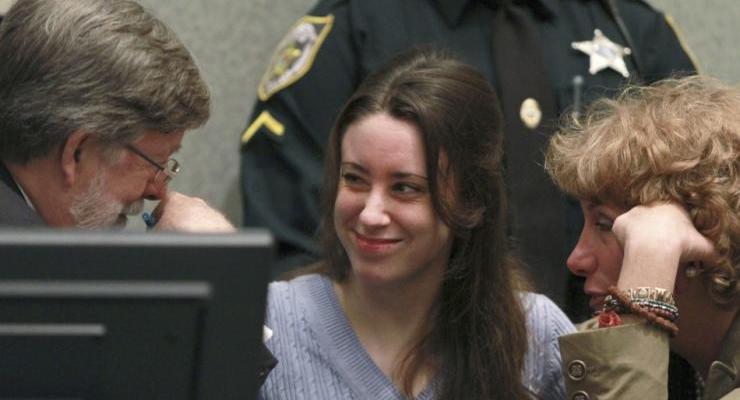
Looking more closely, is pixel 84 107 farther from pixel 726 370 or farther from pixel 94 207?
pixel 726 370

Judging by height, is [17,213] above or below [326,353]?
above

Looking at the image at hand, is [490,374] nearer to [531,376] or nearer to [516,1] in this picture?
[531,376]

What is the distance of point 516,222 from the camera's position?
2402 mm

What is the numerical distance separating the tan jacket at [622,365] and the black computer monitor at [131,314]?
846mm

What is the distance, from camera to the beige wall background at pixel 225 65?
113 inches

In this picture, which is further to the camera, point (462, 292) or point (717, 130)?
point (462, 292)

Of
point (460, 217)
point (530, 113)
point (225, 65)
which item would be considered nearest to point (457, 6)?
point (530, 113)

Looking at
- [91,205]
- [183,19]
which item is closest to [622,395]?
[91,205]

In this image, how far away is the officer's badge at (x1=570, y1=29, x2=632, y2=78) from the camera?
2.60m

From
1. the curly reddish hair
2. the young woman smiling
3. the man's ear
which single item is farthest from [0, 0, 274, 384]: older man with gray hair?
the curly reddish hair

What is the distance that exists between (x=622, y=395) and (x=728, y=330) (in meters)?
0.20

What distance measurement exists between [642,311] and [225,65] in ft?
4.85

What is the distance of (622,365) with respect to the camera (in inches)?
65.6

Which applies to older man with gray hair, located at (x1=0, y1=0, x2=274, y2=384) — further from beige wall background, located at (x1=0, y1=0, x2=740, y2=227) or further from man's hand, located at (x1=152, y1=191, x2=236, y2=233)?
beige wall background, located at (x1=0, y1=0, x2=740, y2=227)
